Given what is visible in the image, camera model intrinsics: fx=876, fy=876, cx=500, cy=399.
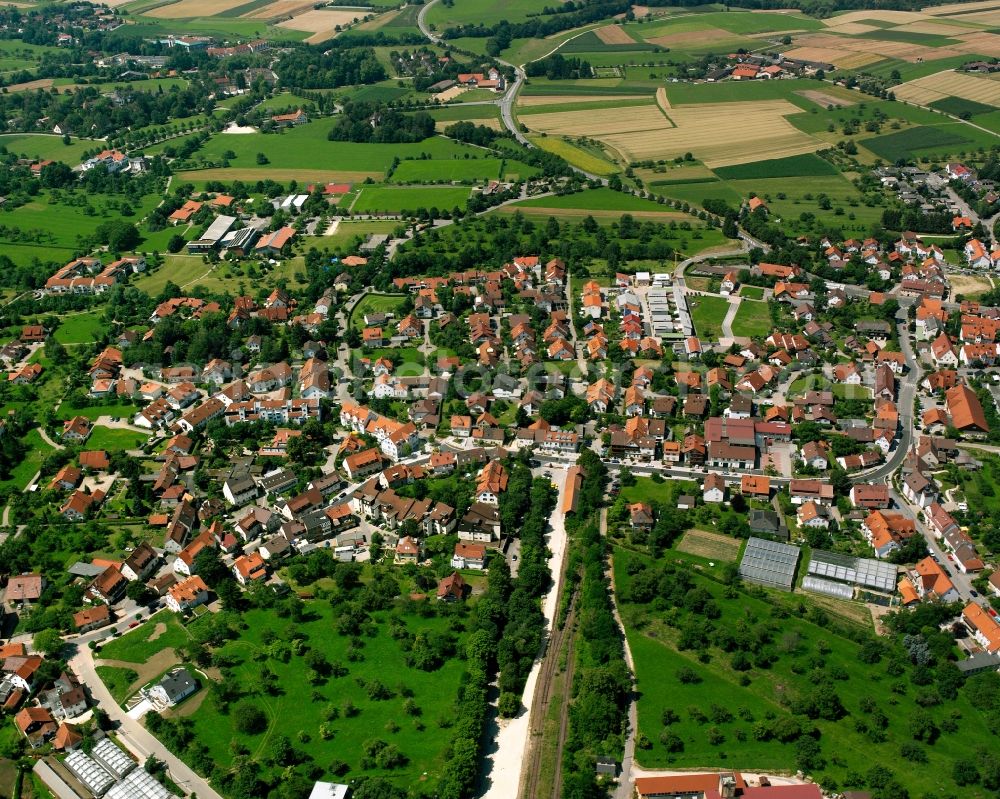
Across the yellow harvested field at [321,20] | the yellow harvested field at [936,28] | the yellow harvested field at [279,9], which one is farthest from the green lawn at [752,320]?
the yellow harvested field at [279,9]

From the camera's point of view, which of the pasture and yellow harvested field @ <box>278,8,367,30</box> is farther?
yellow harvested field @ <box>278,8,367,30</box>

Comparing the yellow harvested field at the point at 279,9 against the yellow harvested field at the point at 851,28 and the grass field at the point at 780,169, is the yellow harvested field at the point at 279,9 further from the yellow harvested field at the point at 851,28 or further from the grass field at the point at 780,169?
the grass field at the point at 780,169

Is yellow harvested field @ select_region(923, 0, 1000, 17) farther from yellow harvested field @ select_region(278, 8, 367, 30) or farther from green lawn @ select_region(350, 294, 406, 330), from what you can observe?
green lawn @ select_region(350, 294, 406, 330)

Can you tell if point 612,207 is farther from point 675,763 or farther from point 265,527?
point 675,763

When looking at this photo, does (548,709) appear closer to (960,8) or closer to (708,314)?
(708,314)

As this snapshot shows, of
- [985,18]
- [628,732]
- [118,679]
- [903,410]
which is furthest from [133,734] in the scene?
[985,18]

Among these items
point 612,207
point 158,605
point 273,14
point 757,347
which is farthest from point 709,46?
point 158,605

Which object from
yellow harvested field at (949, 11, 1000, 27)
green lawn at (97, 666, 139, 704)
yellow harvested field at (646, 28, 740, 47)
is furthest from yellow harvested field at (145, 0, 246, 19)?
green lawn at (97, 666, 139, 704)
